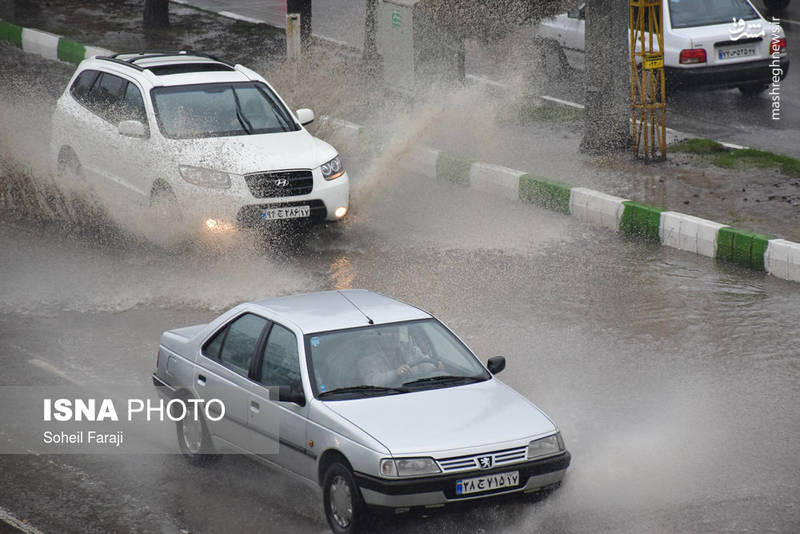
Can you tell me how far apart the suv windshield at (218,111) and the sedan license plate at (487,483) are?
7571 mm

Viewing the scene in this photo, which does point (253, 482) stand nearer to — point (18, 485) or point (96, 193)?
point (18, 485)

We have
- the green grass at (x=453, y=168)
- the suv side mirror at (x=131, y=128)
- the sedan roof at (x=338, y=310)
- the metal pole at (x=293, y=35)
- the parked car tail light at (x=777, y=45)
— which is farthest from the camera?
the metal pole at (x=293, y=35)

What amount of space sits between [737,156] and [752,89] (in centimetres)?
392

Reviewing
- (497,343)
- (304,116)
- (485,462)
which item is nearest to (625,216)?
(304,116)

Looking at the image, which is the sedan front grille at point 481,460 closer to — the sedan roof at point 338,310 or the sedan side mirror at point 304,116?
the sedan roof at point 338,310

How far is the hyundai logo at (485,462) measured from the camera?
6824mm

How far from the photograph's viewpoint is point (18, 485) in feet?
26.2

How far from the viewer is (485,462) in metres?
6.83

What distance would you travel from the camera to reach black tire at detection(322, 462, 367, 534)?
22.4 ft

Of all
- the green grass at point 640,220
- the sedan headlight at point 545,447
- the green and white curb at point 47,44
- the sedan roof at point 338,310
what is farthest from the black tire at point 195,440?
the green and white curb at point 47,44

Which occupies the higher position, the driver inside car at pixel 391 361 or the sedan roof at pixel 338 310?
the sedan roof at pixel 338 310

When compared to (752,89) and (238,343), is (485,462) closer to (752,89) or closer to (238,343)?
(238,343)

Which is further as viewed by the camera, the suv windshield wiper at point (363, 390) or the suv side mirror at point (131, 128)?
the suv side mirror at point (131, 128)

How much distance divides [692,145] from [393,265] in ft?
19.2
